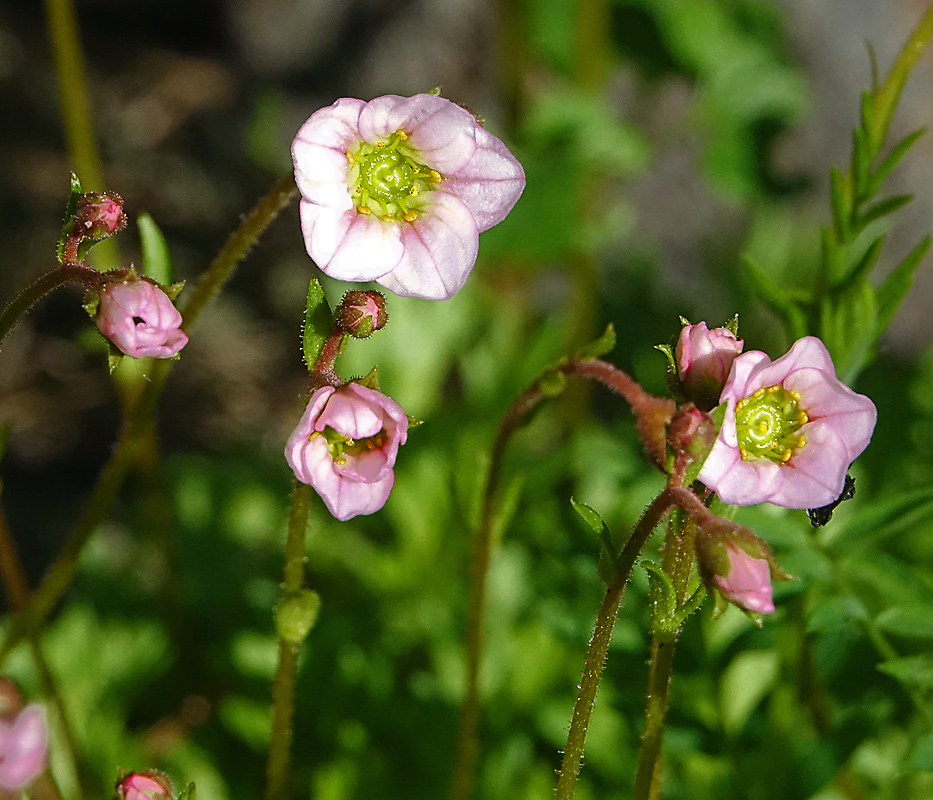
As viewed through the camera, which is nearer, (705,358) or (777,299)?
(705,358)

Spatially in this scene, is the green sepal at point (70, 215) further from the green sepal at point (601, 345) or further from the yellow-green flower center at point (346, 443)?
the green sepal at point (601, 345)

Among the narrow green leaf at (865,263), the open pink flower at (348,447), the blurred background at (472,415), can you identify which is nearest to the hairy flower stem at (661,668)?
the blurred background at (472,415)

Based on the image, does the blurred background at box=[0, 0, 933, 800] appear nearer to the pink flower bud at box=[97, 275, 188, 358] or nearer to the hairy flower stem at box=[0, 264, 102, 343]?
the hairy flower stem at box=[0, 264, 102, 343]

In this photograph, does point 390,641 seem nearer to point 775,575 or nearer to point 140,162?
point 775,575

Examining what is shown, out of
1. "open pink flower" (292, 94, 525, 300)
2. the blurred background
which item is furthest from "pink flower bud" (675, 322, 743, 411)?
the blurred background

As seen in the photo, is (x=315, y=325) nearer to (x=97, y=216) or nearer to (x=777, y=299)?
(x=97, y=216)

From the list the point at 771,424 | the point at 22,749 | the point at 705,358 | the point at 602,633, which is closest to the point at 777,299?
the point at 771,424
